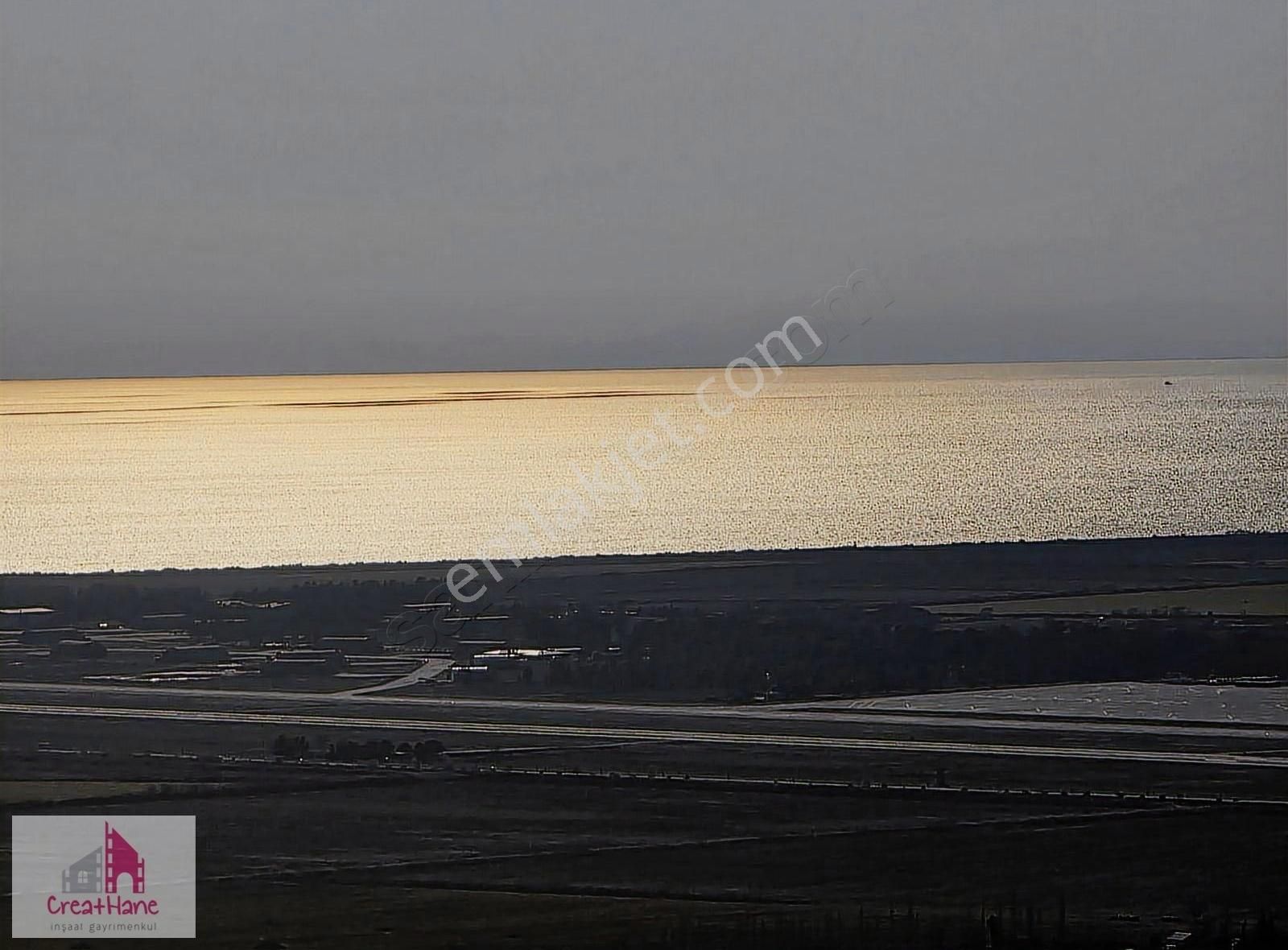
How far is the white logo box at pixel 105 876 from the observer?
652 cm

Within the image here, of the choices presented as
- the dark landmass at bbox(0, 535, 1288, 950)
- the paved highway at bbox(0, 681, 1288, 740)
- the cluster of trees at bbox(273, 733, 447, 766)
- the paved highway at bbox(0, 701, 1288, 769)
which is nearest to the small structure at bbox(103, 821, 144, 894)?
the dark landmass at bbox(0, 535, 1288, 950)

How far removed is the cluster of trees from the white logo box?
4.53 feet

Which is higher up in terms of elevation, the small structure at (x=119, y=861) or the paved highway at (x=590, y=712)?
the paved highway at (x=590, y=712)

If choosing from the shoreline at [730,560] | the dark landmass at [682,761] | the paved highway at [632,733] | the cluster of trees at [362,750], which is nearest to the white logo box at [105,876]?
the dark landmass at [682,761]

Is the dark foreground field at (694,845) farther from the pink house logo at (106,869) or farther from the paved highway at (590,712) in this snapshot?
the paved highway at (590,712)

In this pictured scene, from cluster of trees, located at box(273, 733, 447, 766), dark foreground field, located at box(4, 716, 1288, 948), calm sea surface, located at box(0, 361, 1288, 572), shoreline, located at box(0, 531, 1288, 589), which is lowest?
dark foreground field, located at box(4, 716, 1288, 948)

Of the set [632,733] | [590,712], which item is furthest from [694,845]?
[590,712]

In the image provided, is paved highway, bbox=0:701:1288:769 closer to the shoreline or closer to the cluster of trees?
the cluster of trees

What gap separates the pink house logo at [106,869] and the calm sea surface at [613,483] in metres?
12.4

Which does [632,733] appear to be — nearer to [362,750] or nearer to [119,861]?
[362,750]

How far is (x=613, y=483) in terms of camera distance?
3556cm

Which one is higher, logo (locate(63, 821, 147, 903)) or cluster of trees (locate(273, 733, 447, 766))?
cluster of trees (locate(273, 733, 447, 766))

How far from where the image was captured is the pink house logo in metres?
6.93

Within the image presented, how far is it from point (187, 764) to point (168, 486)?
91.7ft
